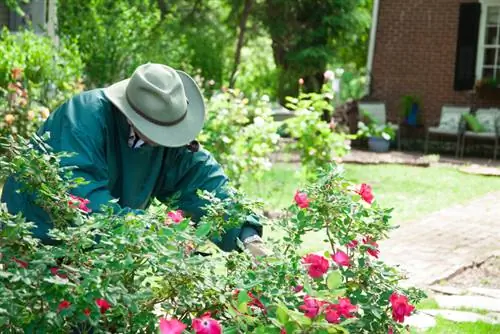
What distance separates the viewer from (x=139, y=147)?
4.14 metres

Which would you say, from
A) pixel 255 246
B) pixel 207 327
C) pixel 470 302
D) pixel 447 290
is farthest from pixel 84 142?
pixel 447 290

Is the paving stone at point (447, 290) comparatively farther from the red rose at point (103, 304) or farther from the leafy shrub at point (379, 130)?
the leafy shrub at point (379, 130)

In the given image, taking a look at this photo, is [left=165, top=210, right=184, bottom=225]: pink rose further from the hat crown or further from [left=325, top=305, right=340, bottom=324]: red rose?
[left=325, top=305, right=340, bottom=324]: red rose

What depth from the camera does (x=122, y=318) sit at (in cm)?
302

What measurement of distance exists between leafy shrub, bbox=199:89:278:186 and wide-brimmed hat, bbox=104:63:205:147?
616 centimetres

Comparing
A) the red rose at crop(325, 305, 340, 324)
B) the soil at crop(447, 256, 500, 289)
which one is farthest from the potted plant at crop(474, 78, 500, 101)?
the red rose at crop(325, 305, 340, 324)

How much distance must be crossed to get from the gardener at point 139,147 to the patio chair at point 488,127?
1537cm

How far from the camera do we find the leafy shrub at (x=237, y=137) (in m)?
10.4

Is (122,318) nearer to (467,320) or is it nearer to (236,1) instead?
(467,320)

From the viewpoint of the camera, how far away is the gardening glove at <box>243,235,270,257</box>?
3.77m

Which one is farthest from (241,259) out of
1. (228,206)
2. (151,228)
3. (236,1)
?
(236,1)

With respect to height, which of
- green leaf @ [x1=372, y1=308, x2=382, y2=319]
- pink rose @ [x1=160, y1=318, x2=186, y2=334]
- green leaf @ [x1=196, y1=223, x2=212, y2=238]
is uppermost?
green leaf @ [x1=196, y1=223, x2=212, y2=238]

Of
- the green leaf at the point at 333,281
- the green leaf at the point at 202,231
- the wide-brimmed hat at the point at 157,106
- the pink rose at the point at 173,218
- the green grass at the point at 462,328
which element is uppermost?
the wide-brimmed hat at the point at 157,106

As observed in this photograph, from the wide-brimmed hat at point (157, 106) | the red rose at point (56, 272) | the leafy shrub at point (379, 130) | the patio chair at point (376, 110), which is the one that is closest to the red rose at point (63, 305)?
the red rose at point (56, 272)
